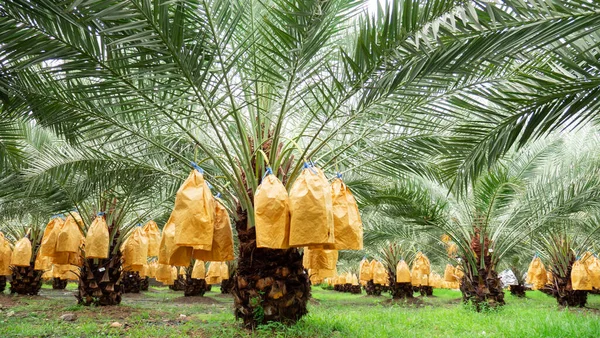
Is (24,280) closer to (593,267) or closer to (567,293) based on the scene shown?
(567,293)

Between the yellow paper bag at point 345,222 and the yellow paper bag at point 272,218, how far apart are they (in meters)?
0.42

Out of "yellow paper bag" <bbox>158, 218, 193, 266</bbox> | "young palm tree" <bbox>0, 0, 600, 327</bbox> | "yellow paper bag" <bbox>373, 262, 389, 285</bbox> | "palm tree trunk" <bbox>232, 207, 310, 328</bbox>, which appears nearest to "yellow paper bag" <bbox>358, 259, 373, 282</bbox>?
"yellow paper bag" <bbox>373, 262, 389, 285</bbox>

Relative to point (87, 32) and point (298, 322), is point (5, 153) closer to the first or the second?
point (87, 32)

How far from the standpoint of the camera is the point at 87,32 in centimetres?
349

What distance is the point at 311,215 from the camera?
3367 mm

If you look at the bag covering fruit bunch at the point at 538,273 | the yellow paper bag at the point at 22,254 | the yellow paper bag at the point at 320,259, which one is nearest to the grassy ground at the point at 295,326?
the yellow paper bag at the point at 320,259

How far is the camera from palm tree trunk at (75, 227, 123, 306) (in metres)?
8.93

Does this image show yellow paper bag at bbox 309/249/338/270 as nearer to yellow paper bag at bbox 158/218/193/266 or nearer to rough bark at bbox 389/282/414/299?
yellow paper bag at bbox 158/218/193/266

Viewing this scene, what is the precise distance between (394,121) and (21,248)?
32.9 feet

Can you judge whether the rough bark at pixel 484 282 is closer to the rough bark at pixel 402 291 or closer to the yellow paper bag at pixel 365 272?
the rough bark at pixel 402 291

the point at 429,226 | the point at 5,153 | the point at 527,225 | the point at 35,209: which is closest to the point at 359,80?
the point at 5,153

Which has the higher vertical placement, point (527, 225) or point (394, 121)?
point (394, 121)

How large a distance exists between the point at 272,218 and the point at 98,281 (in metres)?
6.84

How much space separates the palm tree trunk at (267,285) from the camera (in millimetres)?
4898
